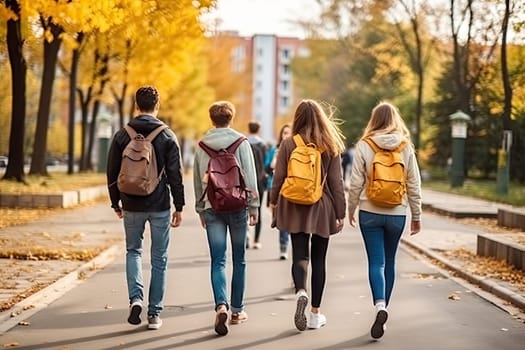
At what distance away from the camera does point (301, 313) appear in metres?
7.99

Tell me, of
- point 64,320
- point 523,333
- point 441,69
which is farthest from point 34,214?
point 441,69

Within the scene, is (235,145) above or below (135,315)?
above

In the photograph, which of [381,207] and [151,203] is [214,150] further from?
[381,207]

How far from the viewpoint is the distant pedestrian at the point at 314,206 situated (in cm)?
815

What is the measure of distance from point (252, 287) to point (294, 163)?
3126 mm

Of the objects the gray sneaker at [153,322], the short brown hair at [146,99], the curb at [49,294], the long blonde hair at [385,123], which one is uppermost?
the short brown hair at [146,99]

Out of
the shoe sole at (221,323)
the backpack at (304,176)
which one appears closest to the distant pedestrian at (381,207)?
the backpack at (304,176)

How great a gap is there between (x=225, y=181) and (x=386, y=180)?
1.27 metres

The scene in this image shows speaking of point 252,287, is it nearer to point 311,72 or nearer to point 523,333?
point 523,333

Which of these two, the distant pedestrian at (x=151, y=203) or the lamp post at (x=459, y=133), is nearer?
the distant pedestrian at (x=151, y=203)

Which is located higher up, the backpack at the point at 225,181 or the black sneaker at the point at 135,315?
the backpack at the point at 225,181

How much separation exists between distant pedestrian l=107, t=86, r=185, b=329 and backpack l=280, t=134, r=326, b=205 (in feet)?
2.82

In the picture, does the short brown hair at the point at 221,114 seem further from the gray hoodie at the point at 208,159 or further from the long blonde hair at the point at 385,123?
the long blonde hair at the point at 385,123

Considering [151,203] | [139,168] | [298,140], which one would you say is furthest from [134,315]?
[298,140]
